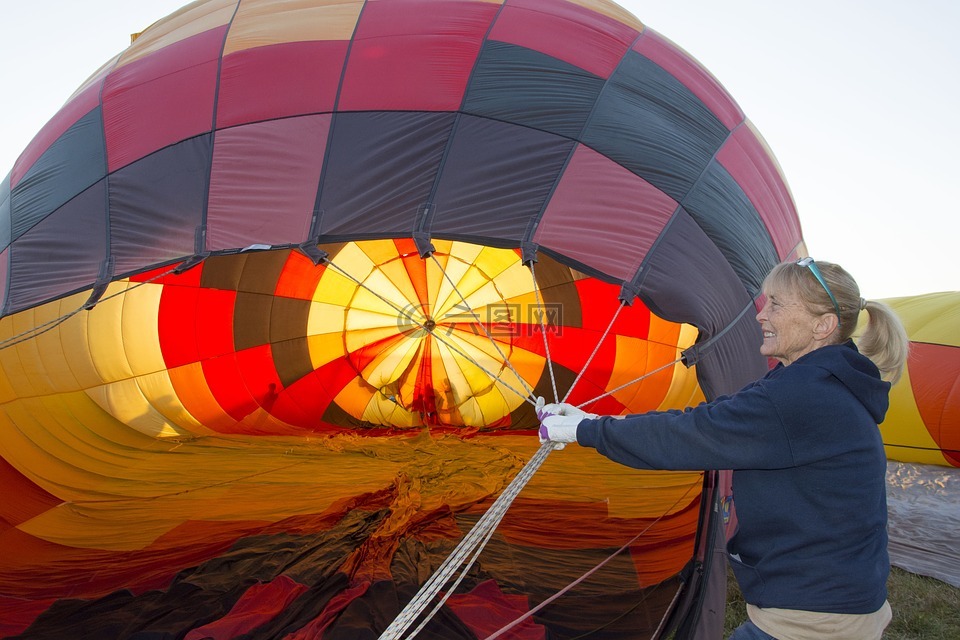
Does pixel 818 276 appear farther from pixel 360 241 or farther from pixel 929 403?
pixel 929 403

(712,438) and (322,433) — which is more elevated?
(712,438)

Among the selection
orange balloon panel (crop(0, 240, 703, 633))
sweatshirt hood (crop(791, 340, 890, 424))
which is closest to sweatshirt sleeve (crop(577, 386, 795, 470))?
sweatshirt hood (crop(791, 340, 890, 424))

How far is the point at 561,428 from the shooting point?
1610 millimetres

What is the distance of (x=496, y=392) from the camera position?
530 cm

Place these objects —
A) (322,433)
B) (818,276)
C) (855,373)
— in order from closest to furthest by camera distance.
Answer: (855,373) < (818,276) < (322,433)

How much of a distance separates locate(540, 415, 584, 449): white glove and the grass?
1489 mm

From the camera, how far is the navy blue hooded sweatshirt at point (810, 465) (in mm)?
1279

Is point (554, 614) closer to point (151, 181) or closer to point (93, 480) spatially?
point (151, 181)

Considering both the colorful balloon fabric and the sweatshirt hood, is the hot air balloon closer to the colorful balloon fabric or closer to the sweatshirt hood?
the sweatshirt hood

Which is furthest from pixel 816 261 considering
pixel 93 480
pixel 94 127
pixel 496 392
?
pixel 496 392

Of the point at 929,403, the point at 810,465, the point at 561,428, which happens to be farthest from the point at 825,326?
the point at 929,403

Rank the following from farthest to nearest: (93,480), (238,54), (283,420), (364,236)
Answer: (283,420) < (93,480) < (238,54) < (364,236)

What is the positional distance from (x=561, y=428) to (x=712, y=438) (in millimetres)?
383

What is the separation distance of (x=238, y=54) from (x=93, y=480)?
233 centimetres
